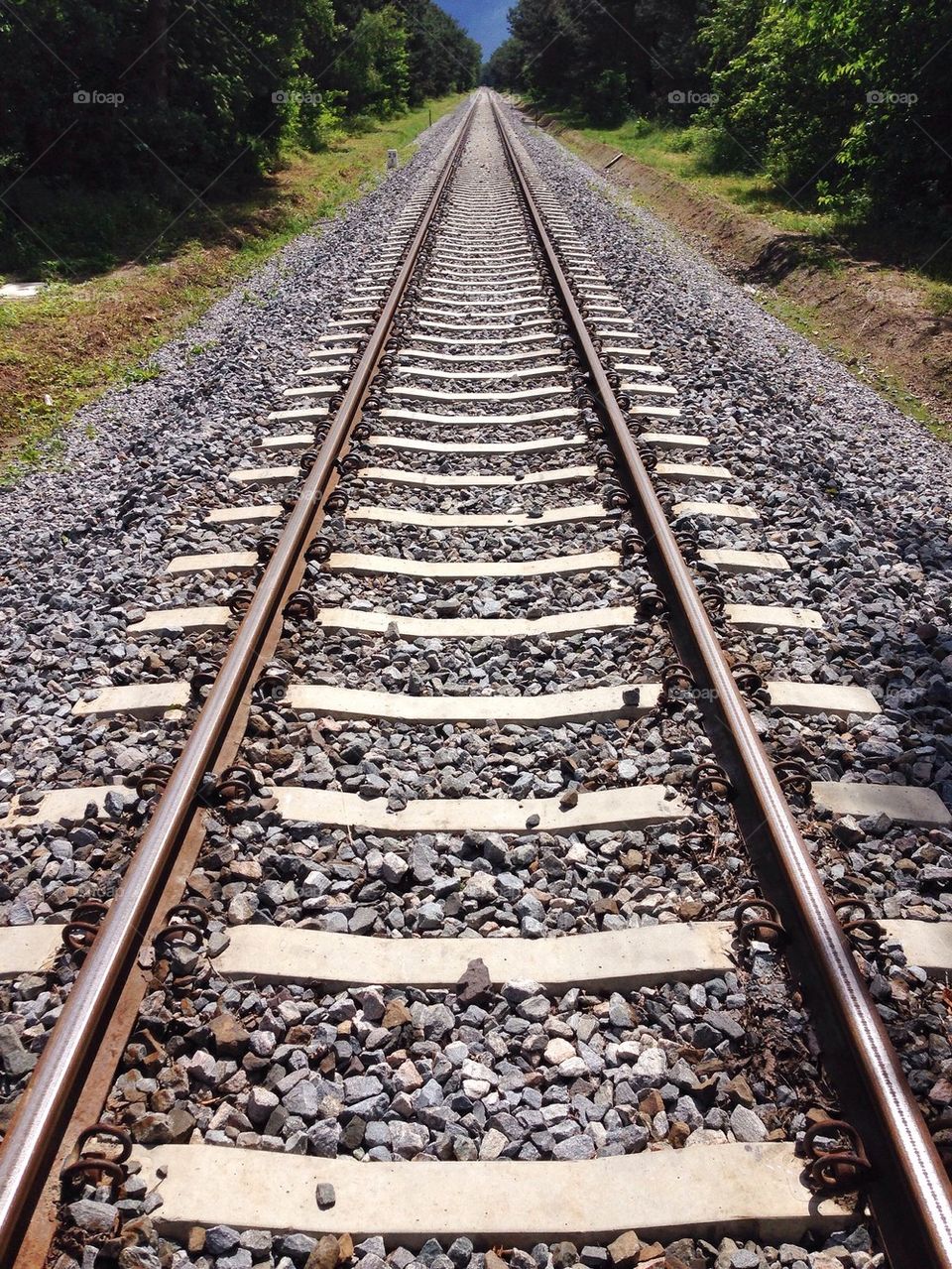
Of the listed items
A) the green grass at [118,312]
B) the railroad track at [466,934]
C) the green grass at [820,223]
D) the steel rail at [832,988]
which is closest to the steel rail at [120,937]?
the railroad track at [466,934]

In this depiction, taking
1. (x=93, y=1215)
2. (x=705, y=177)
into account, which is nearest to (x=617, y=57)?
(x=705, y=177)

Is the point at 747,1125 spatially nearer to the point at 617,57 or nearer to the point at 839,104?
the point at 839,104

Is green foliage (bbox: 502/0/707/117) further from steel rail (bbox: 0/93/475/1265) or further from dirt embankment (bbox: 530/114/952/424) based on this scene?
steel rail (bbox: 0/93/475/1265)

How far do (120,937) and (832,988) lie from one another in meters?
1.78

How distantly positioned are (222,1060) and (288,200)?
54.6ft

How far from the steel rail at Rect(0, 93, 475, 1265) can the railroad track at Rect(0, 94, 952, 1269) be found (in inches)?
0.4

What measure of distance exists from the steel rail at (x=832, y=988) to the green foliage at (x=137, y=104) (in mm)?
10930

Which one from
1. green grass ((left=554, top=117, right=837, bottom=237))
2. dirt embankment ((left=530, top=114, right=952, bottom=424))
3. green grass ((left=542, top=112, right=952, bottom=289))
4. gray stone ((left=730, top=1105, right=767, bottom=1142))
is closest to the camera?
gray stone ((left=730, top=1105, right=767, bottom=1142))

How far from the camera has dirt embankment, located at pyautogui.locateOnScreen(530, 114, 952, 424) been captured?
7.79 metres

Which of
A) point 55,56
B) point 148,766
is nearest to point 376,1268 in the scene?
point 148,766

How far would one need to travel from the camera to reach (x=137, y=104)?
43.9 feet

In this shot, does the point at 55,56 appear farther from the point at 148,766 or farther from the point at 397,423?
the point at 148,766

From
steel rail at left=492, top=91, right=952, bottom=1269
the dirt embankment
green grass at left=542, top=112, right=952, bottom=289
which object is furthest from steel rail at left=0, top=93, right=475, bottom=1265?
green grass at left=542, top=112, right=952, bottom=289

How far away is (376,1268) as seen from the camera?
1.73m
